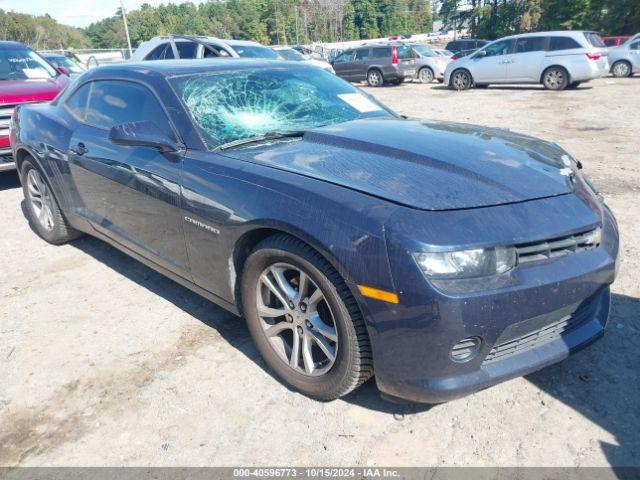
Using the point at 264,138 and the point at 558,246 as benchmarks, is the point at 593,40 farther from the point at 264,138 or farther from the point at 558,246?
the point at 558,246

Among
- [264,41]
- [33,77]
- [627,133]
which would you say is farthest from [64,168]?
[264,41]

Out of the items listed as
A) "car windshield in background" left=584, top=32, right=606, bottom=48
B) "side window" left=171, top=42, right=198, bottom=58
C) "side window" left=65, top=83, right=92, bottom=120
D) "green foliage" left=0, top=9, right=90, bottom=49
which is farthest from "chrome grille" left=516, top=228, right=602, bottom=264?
"green foliage" left=0, top=9, right=90, bottom=49

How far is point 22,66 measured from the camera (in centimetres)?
750

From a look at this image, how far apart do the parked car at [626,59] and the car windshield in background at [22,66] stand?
18.4 metres

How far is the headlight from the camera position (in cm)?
196

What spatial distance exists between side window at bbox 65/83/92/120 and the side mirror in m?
1.20

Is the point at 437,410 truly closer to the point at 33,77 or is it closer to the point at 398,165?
the point at 398,165

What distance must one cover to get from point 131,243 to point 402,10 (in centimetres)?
12094

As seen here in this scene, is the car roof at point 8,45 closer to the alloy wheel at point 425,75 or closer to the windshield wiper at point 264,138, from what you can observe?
the windshield wiper at point 264,138

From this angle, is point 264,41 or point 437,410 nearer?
point 437,410

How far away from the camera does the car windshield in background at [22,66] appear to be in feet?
23.9

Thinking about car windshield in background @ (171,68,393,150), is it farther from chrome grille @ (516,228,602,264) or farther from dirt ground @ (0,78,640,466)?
chrome grille @ (516,228,602,264)

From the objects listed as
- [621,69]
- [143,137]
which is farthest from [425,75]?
[143,137]

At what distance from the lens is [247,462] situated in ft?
7.25
